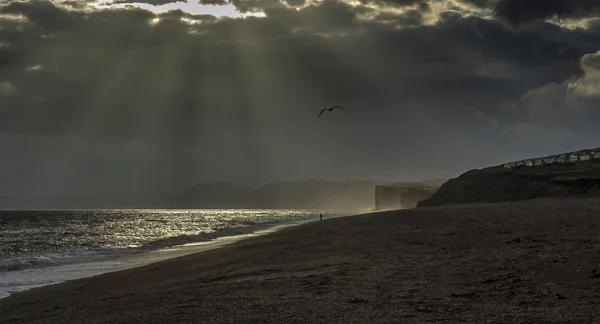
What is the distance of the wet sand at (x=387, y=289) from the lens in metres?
8.08

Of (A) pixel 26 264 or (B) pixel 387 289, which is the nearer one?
(B) pixel 387 289

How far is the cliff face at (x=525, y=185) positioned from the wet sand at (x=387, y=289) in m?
26.2

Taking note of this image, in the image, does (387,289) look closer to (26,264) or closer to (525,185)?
(26,264)

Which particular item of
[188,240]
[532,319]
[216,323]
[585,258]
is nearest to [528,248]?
[585,258]

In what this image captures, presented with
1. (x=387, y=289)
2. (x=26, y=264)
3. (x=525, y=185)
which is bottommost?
(x=26, y=264)

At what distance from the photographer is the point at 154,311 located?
33.6 feet

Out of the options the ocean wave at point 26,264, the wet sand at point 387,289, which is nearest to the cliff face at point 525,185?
the wet sand at point 387,289

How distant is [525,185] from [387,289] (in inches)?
1688

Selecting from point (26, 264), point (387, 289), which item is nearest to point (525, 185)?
point (26, 264)

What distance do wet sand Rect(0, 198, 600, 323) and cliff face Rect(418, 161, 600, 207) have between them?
26159 millimetres

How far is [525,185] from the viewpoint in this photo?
48.6m

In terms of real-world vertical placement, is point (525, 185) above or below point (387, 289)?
above

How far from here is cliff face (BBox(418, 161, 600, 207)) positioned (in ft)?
134

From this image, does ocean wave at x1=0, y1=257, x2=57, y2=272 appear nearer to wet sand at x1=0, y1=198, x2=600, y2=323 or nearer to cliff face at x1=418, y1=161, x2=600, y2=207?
wet sand at x1=0, y1=198, x2=600, y2=323
